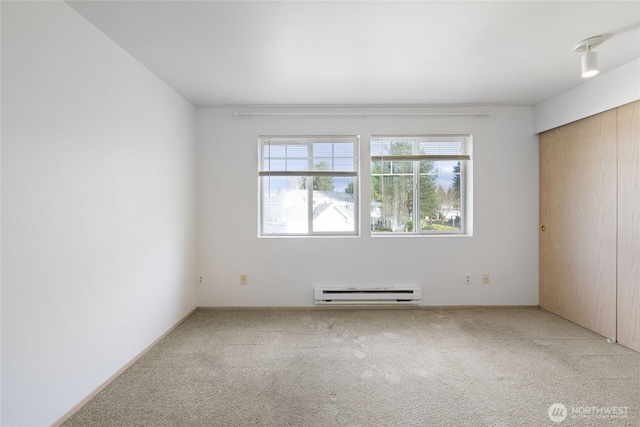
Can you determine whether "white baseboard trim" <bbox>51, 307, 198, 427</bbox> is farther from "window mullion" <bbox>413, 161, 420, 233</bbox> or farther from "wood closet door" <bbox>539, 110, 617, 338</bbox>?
"wood closet door" <bbox>539, 110, 617, 338</bbox>

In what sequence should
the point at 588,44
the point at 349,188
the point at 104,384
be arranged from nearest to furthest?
the point at 104,384 < the point at 588,44 < the point at 349,188

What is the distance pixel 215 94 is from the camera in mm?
3088

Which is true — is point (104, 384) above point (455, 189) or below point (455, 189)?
below

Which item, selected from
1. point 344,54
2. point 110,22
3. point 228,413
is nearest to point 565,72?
point 344,54

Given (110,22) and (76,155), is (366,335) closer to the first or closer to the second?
(76,155)

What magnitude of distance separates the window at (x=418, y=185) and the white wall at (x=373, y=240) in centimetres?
16

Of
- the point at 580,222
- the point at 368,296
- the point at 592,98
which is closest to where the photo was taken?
the point at 592,98

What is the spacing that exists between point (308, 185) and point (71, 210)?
2346 millimetres

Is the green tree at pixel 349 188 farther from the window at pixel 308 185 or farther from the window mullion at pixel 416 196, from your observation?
the window mullion at pixel 416 196

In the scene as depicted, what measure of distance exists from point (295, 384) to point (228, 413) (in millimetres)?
478

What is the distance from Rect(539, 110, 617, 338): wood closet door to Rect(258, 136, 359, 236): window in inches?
88.8

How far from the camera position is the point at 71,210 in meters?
1.72

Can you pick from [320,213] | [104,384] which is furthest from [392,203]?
[104,384]

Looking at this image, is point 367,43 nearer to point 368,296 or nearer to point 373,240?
point 373,240
